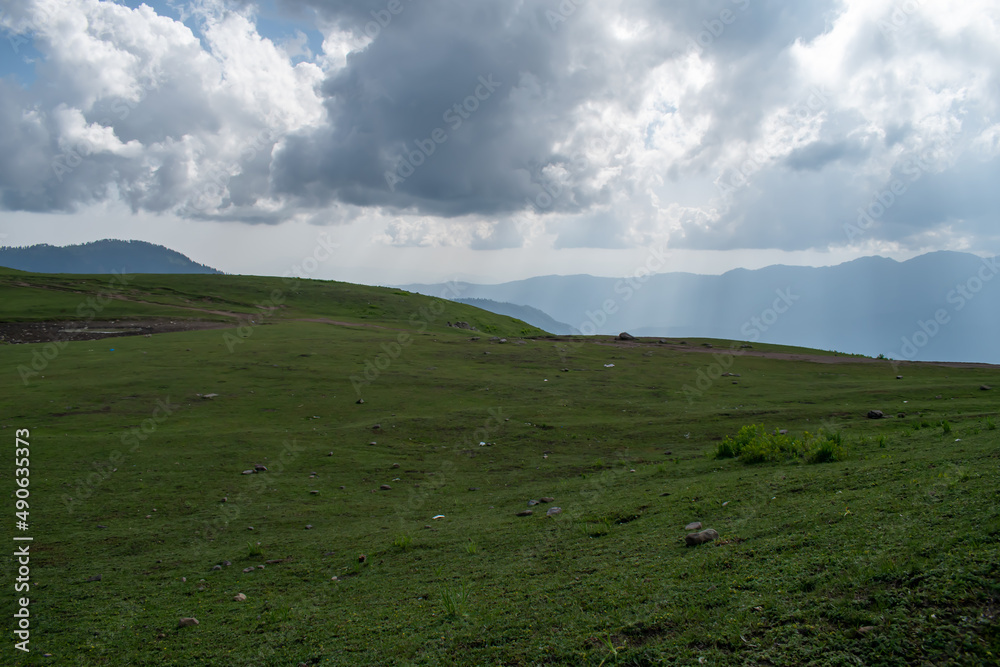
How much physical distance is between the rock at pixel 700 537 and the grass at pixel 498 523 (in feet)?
0.49

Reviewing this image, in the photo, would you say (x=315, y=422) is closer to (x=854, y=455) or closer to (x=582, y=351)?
(x=854, y=455)

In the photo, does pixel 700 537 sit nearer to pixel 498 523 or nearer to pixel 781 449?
pixel 498 523

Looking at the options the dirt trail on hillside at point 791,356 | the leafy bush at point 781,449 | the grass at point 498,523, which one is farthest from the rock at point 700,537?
the dirt trail on hillside at point 791,356

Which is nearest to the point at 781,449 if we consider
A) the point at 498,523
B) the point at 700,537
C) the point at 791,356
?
the point at 700,537

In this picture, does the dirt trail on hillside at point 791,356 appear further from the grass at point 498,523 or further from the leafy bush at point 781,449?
the leafy bush at point 781,449

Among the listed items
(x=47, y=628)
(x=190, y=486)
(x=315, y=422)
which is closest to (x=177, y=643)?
(x=47, y=628)

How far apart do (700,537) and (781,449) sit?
6.78 m

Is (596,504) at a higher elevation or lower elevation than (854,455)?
lower

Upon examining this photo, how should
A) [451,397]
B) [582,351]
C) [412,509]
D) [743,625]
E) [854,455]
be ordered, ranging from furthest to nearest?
1. [582,351]
2. [451,397]
3. [412,509]
4. [854,455]
5. [743,625]

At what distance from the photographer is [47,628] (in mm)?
7152

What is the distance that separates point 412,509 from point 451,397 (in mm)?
13217

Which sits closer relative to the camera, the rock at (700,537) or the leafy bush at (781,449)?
the rock at (700,537)

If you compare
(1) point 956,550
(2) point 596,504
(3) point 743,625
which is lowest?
(2) point 596,504

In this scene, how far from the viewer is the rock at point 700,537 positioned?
7.18 meters
